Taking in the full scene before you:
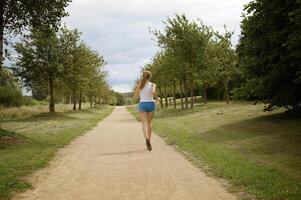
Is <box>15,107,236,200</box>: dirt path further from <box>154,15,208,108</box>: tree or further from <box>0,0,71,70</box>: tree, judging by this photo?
<box>154,15,208,108</box>: tree

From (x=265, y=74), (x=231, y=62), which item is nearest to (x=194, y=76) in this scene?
(x=231, y=62)

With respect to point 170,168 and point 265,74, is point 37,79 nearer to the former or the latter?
point 265,74

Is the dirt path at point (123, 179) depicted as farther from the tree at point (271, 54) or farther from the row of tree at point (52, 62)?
the row of tree at point (52, 62)

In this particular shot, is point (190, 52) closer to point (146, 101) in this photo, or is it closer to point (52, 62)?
point (52, 62)

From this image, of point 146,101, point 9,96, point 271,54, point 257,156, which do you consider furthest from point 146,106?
point 9,96

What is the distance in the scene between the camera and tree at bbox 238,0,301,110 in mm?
17812

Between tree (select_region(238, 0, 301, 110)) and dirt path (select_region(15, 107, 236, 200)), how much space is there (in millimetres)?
7263

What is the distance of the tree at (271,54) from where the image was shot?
1781 centimetres

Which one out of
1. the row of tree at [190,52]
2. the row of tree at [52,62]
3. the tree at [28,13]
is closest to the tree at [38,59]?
the row of tree at [52,62]

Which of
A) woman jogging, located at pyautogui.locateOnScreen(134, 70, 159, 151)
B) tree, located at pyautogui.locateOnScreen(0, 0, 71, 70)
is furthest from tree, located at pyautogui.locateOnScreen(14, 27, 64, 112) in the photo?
woman jogging, located at pyautogui.locateOnScreen(134, 70, 159, 151)

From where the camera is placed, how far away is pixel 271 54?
747 inches

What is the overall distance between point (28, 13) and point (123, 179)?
559 inches

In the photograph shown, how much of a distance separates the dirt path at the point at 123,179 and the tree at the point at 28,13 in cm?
931

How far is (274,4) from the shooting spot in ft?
59.0
